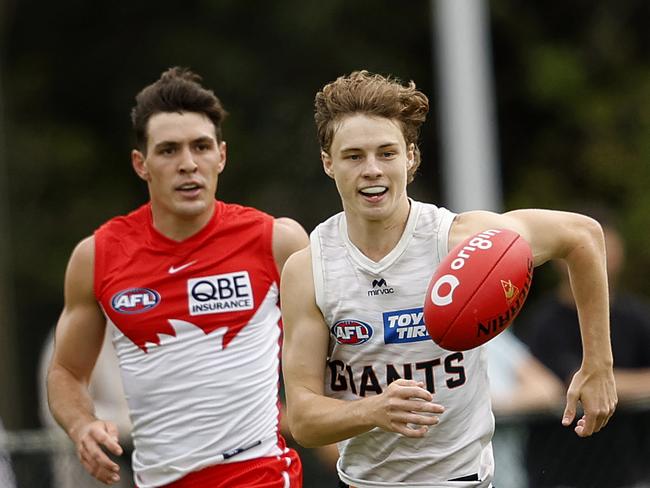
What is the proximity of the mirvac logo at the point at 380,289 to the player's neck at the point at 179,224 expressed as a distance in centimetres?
131

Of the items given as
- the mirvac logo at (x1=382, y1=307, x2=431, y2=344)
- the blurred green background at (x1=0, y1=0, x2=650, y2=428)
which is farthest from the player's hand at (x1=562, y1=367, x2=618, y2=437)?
the blurred green background at (x1=0, y1=0, x2=650, y2=428)

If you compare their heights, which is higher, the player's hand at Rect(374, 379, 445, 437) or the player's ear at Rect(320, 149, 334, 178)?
the player's ear at Rect(320, 149, 334, 178)

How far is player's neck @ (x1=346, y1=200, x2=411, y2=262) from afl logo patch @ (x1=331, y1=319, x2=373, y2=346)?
0.81ft

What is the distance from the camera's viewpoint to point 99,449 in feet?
18.6

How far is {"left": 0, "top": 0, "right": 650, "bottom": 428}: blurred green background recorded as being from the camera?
1822 centimetres

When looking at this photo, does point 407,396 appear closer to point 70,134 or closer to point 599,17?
point 599,17

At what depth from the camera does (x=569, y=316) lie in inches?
335

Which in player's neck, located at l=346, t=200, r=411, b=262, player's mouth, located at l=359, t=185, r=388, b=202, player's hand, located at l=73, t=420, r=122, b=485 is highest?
player's mouth, located at l=359, t=185, r=388, b=202

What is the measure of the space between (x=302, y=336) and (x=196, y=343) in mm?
997

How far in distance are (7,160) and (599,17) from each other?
341 inches

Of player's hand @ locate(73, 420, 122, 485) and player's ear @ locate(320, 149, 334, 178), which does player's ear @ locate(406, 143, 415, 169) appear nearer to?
player's ear @ locate(320, 149, 334, 178)

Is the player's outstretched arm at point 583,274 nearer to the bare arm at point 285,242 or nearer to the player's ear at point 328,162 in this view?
the player's ear at point 328,162

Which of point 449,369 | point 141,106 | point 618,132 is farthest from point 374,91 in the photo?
point 618,132

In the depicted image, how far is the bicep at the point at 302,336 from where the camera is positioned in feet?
16.4
